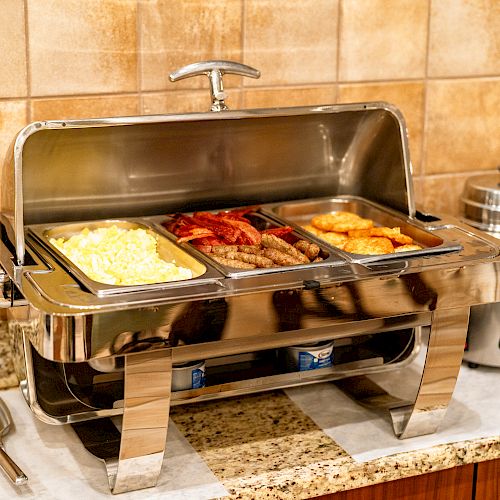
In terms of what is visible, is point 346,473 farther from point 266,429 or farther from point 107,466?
point 107,466

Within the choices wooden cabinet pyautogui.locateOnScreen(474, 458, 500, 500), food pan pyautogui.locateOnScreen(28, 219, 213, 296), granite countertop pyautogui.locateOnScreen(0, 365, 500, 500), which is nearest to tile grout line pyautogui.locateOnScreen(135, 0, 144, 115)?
food pan pyautogui.locateOnScreen(28, 219, 213, 296)

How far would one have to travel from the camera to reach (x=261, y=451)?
4.74 ft

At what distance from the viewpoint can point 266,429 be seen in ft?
4.99

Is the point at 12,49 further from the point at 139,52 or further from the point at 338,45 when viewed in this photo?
the point at 338,45

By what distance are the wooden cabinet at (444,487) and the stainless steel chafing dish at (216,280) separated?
0.08 meters

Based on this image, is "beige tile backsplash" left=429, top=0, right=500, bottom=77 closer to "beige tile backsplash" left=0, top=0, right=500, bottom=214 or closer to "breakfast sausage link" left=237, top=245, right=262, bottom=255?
"beige tile backsplash" left=0, top=0, right=500, bottom=214

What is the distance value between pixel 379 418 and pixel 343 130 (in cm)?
51

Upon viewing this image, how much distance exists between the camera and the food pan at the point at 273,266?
4.33 feet

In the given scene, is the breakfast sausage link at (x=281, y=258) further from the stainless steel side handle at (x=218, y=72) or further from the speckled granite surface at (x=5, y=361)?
the speckled granite surface at (x=5, y=361)

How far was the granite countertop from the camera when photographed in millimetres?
1342

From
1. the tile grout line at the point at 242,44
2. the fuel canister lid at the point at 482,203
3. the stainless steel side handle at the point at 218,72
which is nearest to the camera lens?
the stainless steel side handle at the point at 218,72

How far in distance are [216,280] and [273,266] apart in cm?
12

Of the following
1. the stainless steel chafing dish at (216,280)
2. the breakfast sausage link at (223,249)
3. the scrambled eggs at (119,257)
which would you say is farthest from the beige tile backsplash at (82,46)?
the breakfast sausage link at (223,249)

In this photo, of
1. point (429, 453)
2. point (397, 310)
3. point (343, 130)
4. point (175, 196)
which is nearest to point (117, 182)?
point (175, 196)
